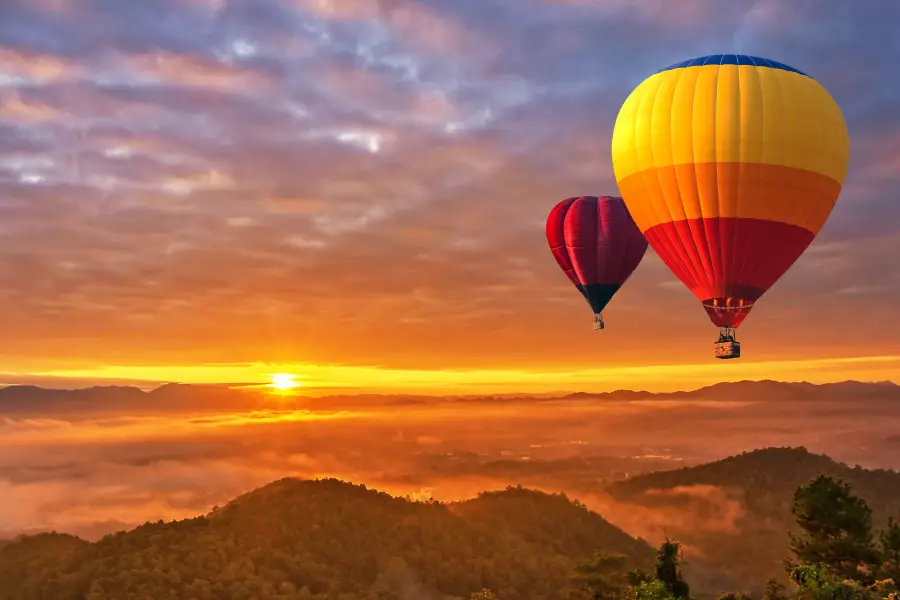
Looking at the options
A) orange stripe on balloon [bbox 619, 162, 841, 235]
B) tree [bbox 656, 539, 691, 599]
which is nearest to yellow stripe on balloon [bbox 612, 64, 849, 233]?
orange stripe on balloon [bbox 619, 162, 841, 235]

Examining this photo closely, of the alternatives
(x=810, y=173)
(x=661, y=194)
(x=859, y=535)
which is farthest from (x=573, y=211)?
(x=859, y=535)

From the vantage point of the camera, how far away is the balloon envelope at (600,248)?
79.4 m

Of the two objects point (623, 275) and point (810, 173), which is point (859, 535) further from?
point (623, 275)

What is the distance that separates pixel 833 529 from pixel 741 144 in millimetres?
28891

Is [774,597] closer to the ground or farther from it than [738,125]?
closer to the ground

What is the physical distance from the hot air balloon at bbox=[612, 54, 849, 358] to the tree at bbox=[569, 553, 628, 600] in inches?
1438

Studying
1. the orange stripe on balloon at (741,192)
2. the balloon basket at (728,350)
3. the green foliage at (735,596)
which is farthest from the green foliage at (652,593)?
the orange stripe on balloon at (741,192)

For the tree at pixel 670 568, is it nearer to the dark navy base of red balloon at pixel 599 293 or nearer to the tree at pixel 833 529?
the tree at pixel 833 529

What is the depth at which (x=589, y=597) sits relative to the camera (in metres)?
84.5

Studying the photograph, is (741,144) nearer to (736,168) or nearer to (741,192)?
(736,168)

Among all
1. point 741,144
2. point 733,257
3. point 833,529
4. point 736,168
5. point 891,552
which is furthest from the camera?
point 833,529

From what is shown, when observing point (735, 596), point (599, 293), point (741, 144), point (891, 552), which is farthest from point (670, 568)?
point (599, 293)

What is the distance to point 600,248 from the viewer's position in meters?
79.8

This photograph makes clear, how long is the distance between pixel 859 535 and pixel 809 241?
70.9 feet
